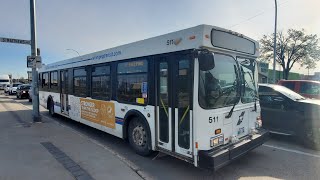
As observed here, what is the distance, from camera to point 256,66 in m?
5.88

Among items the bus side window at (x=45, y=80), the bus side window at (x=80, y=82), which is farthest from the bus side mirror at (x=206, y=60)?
the bus side window at (x=45, y=80)

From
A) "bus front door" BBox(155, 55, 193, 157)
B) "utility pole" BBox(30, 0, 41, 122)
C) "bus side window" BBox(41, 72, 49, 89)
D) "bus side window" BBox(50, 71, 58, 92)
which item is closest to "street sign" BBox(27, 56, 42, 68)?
"utility pole" BBox(30, 0, 41, 122)

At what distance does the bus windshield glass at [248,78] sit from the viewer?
5.26 meters

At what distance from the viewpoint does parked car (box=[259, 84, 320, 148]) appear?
6.55 m

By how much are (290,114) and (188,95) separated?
4.18 meters

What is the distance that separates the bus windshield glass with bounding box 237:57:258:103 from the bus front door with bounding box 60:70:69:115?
23.5 ft

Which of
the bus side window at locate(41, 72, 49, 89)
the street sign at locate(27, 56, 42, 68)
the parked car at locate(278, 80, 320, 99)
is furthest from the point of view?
the bus side window at locate(41, 72, 49, 89)

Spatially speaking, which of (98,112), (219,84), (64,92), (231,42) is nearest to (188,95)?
(219,84)

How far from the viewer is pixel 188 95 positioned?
4422mm

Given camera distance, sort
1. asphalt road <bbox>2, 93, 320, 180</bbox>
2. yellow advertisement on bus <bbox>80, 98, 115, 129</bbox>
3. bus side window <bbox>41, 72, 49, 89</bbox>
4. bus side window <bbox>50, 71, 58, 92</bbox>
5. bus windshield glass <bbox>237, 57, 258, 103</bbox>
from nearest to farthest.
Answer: asphalt road <bbox>2, 93, 320, 180</bbox>, bus windshield glass <bbox>237, 57, 258, 103</bbox>, yellow advertisement on bus <bbox>80, 98, 115, 129</bbox>, bus side window <bbox>50, 71, 58, 92</bbox>, bus side window <bbox>41, 72, 49, 89</bbox>

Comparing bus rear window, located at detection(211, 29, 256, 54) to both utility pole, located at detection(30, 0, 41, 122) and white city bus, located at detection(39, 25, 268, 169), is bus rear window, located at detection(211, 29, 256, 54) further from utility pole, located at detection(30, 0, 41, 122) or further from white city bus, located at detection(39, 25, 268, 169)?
utility pole, located at detection(30, 0, 41, 122)

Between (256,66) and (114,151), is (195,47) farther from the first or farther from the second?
(114,151)

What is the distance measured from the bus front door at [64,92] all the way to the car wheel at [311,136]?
332 inches

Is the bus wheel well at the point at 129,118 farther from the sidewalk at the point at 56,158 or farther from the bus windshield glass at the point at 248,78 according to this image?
the bus windshield glass at the point at 248,78
